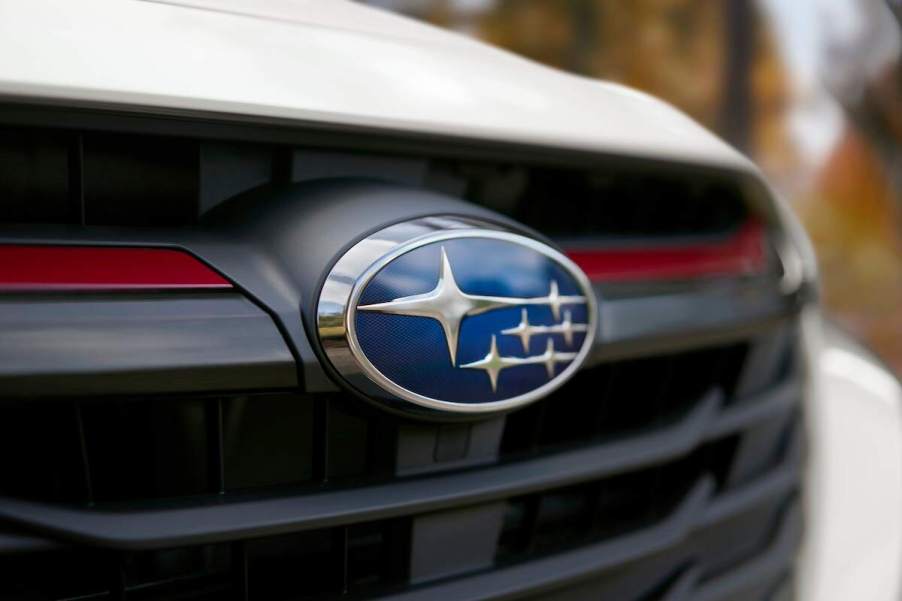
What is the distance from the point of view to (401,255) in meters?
0.82

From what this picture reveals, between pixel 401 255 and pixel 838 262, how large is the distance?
9.75 m

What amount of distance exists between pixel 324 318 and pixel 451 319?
0.13 m

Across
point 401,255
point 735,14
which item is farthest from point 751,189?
point 735,14

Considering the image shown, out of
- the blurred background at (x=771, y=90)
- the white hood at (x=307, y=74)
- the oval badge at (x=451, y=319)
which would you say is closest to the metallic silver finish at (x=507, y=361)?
the oval badge at (x=451, y=319)

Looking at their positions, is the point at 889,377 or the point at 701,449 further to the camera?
the point at 889,377

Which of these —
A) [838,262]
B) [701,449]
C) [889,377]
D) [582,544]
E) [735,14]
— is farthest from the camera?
[838,262]

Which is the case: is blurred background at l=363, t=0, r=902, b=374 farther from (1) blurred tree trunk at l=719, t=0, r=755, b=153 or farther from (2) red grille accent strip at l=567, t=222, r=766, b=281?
(2) red grille accent strip at l=567, t=222, r=766, b=281

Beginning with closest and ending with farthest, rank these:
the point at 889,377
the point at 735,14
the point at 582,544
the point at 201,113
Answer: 1. the point at 201,113
2. the point at 582,544
3. the point at 889,377
4. the point at 735,14

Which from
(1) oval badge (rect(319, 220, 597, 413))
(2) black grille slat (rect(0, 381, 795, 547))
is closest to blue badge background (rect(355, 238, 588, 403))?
(1) oval badge (rect(319, 220, 597, 413))

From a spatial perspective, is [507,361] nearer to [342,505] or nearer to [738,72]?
[342,505]

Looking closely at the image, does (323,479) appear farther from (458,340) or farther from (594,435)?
(594,435)

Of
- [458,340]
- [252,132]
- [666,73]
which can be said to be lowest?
[666,73]

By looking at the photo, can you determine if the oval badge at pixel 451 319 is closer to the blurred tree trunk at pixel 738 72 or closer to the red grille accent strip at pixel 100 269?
the red grille accent strip at pixel 100 269

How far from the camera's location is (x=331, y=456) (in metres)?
0.87
